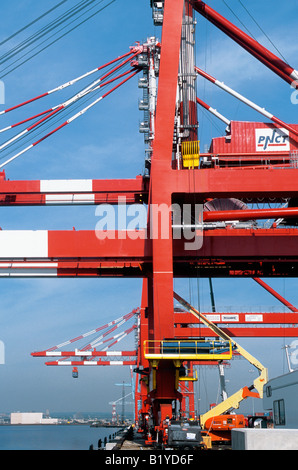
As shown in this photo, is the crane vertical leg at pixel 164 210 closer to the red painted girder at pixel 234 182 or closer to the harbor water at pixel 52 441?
the red painted girder at pixel 234 182

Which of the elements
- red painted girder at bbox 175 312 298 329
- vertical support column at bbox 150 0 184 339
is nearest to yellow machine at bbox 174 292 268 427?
red painted girder at bbox 175 312 298 329

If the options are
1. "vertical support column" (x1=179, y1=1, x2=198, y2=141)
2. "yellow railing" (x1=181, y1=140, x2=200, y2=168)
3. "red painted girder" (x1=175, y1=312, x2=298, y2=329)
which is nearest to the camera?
"yellow railing" (x1=181, y1=140, x2=200, y2=168)

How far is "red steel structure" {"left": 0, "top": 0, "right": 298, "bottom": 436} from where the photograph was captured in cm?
1995

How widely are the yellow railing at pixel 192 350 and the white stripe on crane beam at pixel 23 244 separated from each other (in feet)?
22.1

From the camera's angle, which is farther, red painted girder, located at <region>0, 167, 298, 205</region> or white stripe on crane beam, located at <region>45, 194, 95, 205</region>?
white stripe on crane beam, located at <region>45, 194, 95, 205</region>

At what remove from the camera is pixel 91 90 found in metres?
30.6

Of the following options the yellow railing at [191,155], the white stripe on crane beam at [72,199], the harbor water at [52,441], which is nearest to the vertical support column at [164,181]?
the yellow railing at [191,155]

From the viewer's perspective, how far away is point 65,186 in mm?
27172

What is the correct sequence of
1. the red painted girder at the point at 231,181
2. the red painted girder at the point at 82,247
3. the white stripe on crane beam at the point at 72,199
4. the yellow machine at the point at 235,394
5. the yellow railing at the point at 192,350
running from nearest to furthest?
the yellow railing at the point at 192,350, the red painted girder at the point at 231,181, the red painted girder at the point at 82,247, the yellow machine at the point at 235,394, the white stripe on crane beam at the point at 72,199

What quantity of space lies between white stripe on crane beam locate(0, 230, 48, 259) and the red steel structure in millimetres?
38

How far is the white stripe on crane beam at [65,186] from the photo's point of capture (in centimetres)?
2691

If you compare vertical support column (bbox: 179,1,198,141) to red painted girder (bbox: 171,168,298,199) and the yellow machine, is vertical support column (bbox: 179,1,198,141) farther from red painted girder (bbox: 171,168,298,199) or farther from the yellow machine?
the yellow machine
